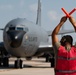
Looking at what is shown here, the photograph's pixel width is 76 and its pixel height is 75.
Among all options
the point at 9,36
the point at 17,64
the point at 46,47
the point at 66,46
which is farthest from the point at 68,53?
the point at 46,47

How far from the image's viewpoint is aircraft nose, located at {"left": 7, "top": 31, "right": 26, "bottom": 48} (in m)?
22.2

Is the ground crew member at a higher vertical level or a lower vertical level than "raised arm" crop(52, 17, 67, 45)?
lower

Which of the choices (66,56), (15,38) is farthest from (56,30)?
(15,38)

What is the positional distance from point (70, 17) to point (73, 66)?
706mm

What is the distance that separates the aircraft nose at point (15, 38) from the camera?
874 inches

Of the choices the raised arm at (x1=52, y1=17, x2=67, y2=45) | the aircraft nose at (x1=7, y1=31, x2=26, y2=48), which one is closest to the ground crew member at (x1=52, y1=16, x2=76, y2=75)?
the raised arm at (x1=52, y1=17, x2=67, y2=45)

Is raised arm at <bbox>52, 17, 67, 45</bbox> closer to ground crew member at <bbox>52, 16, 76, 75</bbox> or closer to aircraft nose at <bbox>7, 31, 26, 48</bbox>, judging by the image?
ground crew member at <bbox>52, 16, 76, 75</bbox>

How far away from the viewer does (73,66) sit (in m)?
4.40

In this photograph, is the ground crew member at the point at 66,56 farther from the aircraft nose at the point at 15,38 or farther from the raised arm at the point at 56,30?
the aircraft nose at the point at 15,38

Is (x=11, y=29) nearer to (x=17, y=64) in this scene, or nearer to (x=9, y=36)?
(x=9, y=36)

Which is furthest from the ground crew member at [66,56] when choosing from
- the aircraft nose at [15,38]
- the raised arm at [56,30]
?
the aircraft nose at [15,38]

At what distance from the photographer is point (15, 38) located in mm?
22188

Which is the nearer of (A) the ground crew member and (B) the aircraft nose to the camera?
(A) the ground crew member

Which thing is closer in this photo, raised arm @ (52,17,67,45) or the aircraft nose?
raised arm @ (52,17,67,45)
